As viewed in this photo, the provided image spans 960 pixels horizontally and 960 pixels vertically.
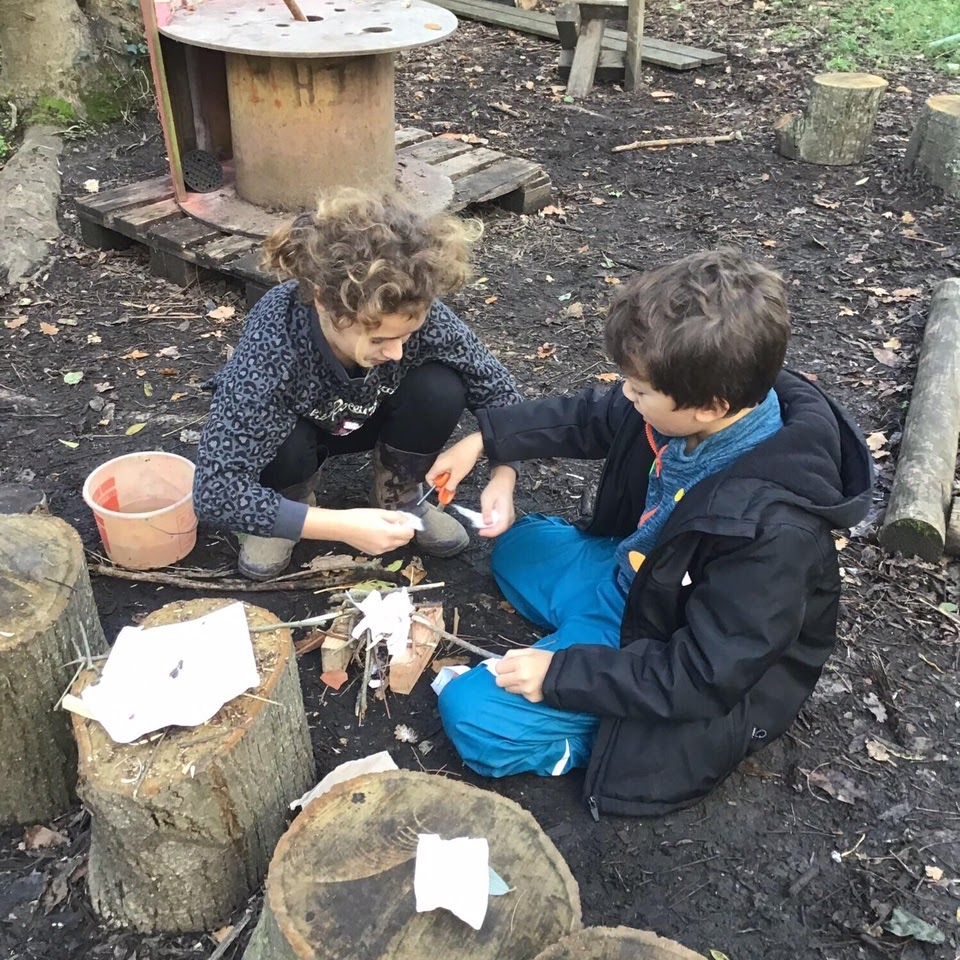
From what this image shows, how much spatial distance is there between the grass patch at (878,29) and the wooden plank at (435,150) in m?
4.07

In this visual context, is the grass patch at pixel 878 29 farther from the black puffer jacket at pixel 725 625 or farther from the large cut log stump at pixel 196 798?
the large cut log stump at pixel 196 798

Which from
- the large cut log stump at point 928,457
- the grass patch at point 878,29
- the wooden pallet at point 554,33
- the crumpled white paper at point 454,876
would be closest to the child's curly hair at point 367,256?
the crumpled white paper at point 454,876

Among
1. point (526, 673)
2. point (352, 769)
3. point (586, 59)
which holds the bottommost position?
point (352, 769)

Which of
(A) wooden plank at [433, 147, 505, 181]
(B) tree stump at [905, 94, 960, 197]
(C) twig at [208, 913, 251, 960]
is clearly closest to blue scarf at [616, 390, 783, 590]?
(C) twig at [208, 913, 251, 960]

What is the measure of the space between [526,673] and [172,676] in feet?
2.47

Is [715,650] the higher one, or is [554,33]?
[715,650]

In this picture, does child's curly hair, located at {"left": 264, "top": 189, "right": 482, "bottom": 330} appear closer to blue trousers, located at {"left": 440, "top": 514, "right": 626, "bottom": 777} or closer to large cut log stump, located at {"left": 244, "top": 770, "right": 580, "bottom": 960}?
blue trousers, located at {"left": 440, "top": 514, "right": 626, "bottom": 777}

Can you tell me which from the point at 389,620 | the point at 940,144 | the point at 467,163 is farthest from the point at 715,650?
the point at 940,144

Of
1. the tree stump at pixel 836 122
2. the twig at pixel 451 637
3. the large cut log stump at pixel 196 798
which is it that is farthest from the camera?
the tree stump at pixel 836 122

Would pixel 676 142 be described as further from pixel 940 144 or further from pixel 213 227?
pixel 213 227

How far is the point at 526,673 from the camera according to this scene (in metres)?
2.07

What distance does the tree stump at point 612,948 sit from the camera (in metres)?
1.42

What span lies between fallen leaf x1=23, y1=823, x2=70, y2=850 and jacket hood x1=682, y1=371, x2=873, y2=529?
5.29ft

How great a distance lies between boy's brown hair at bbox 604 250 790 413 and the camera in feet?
6.16
